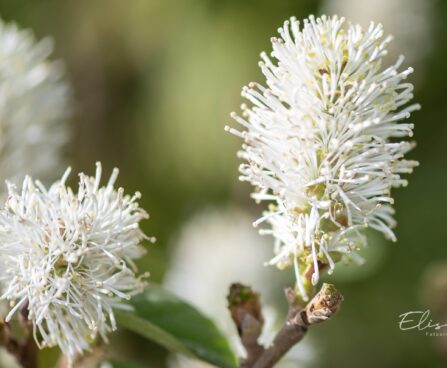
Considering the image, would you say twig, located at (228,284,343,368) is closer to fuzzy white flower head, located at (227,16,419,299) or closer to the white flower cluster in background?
fuzzy white flower head, located at (227,16,419,299)

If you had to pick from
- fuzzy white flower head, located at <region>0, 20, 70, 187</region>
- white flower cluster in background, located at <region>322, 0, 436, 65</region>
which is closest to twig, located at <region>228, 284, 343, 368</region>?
fuzzy white flower head, located at <region>0, 20, 70, 187</region>

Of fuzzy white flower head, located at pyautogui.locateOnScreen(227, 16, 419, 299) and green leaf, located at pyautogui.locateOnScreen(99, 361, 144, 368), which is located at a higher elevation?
fuzzy white flower head, located at pyautogui.locateOnScreen(227, 16, 419, 299)

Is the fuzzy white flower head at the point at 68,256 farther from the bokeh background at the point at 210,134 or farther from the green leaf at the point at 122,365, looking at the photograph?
the bokeh background at the point at 210,134

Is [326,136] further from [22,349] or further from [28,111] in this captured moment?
[28,111]

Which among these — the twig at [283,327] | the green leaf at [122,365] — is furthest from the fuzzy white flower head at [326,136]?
the green leaf at [122,365]

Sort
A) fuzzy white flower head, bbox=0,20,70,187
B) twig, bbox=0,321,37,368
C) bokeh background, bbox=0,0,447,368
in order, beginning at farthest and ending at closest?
bokeh background, bbox=0,0,447,368 < fuzzy white flower head, bbox=0,20,70,187 < twig, bbox=0,321,37,368

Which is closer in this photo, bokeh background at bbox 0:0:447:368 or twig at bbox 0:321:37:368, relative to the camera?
twig at bbox 0:321:37:368
